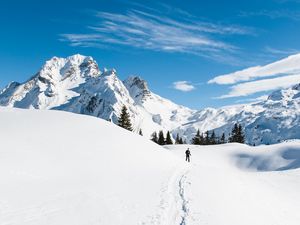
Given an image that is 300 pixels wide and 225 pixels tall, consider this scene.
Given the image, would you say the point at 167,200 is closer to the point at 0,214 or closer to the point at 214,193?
the point at 214,193

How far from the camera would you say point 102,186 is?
23062 millimetres

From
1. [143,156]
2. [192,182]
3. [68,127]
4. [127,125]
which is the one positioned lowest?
[192,182]

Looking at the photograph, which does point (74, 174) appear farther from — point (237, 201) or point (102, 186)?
point (237, 201)

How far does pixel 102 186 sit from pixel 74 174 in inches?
134

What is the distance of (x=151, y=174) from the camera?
29.5 m

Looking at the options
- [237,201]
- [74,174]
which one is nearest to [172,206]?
[237,201]

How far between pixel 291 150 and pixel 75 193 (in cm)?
5678

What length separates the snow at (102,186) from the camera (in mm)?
17031

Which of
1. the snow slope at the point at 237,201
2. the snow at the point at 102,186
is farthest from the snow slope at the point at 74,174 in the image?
the snow slope at the point at 237,201

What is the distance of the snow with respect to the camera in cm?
1703

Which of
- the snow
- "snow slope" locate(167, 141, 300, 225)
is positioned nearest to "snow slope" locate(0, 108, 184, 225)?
the snow

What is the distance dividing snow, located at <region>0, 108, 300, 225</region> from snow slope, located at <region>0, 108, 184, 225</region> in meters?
0.05

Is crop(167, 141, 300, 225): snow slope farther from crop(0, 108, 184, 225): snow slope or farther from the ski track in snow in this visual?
crop(0, 108, 184, 225): snow slope

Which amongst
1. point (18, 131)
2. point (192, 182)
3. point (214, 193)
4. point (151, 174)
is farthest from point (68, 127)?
point (214, 193)
